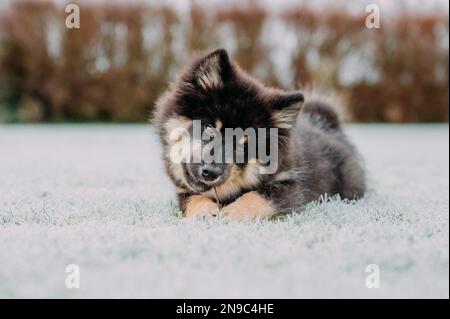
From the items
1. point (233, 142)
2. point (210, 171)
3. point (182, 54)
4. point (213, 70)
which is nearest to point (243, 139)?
point (233, 142)

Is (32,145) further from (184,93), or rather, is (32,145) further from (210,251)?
A: (210,251)

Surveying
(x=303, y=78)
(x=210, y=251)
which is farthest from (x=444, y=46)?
(x=210, y=251)

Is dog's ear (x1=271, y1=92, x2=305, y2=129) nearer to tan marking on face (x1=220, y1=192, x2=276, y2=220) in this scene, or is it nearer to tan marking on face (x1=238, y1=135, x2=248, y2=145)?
tan marking on face (x1=238, y1=135, x2=248, y2=145)

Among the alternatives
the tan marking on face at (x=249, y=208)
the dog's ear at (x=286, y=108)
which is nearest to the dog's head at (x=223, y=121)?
the dog's ear at (x=286, y=108)

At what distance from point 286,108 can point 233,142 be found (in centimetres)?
36

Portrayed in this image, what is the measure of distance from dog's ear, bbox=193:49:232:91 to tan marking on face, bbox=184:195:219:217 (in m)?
0.60

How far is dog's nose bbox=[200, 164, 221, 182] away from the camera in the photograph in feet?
8.73

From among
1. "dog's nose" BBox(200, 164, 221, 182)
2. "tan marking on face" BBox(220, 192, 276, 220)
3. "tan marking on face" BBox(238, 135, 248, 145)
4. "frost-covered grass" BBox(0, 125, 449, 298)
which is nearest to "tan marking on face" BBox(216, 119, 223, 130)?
"tan marking on face" BBox(238, 135, 248, 145)

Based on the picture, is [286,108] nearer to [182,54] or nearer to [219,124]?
[219,124]

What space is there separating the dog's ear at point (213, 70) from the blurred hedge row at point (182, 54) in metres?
10.8

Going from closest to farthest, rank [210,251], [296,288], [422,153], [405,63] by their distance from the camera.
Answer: [296,288]
[210,251]
[422,153]
[405,63]

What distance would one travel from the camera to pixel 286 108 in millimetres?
2887

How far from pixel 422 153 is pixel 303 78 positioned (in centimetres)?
677

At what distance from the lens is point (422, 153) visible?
7.42 meters
